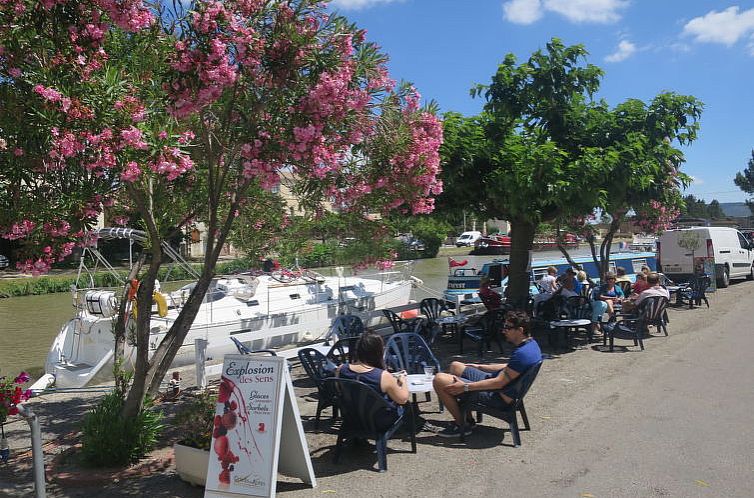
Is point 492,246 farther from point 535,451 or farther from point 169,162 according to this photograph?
point 169,162

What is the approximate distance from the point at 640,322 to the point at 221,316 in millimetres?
8140

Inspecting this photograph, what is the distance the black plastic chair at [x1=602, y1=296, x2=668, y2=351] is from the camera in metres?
10.8

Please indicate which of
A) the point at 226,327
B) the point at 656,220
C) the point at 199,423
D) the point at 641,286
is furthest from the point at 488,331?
the point at 656,220

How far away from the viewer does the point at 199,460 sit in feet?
17.3

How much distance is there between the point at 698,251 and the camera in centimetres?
2145

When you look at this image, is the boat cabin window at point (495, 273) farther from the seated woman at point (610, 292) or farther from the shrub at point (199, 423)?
the shrub at point (199, 423)

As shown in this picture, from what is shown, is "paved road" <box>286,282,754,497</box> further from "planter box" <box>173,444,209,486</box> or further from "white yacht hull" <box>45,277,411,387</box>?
"white yacht hull" <box>45,277,411,387</box>

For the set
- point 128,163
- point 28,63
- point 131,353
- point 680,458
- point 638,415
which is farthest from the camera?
point 131,353

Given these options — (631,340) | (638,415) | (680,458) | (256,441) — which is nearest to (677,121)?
(631,340)

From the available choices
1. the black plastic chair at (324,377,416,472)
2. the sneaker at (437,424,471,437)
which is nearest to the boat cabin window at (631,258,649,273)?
the sneaker at (437,424,471,437)

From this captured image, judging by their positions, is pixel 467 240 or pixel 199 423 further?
pixel 467 240

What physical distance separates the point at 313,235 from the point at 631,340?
6.37m

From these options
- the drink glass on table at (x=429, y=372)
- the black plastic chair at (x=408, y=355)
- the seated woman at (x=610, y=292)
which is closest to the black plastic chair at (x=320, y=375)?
the black plastic chair at (x=408, y=355)

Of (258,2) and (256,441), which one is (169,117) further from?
(256,441)
